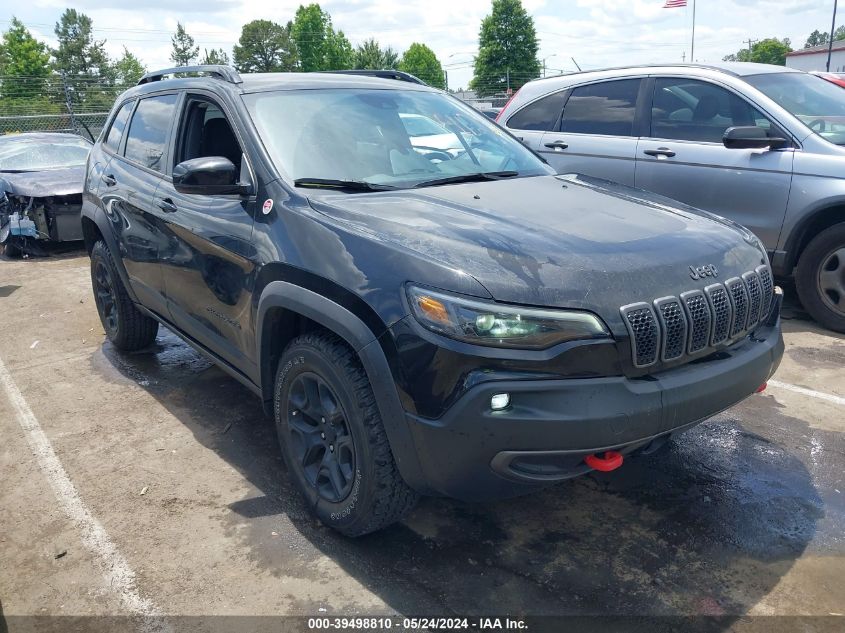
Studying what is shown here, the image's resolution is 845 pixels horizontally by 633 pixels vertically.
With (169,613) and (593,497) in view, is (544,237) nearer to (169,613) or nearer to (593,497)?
(593,497)

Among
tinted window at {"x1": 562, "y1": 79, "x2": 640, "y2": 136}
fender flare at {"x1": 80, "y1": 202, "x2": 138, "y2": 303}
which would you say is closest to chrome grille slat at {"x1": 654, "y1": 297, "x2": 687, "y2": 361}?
fender flare at {"x1": 80, "y1": 202, "x2": 138, "y2": 303}

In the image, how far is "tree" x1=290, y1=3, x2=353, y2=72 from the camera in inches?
3105

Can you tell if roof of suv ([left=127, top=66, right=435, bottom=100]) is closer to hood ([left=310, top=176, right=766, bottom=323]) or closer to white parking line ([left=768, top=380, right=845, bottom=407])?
hood ([left=310, top=176, right=766, bottom=323])

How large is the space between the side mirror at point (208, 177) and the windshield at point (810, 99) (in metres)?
4.29

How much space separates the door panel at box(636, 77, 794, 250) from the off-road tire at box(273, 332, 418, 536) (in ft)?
12.9

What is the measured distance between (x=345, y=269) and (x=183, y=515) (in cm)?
147

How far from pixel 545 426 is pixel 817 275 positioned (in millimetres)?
3979

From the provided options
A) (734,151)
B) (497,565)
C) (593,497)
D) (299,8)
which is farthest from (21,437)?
(299,8)

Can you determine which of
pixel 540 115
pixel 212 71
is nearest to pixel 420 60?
pixel 540 115

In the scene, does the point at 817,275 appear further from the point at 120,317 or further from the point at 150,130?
the point at 120,317

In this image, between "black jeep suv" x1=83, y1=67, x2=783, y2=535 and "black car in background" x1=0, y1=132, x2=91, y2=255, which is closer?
"black jeep suv" x1=83, y1=67, x2=783, y2=535

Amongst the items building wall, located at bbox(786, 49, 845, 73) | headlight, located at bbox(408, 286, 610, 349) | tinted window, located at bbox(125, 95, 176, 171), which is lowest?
headlight, located at bbox(408, 286, 610, 349)

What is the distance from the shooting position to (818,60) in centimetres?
7950

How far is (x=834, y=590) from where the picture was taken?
2.62m
